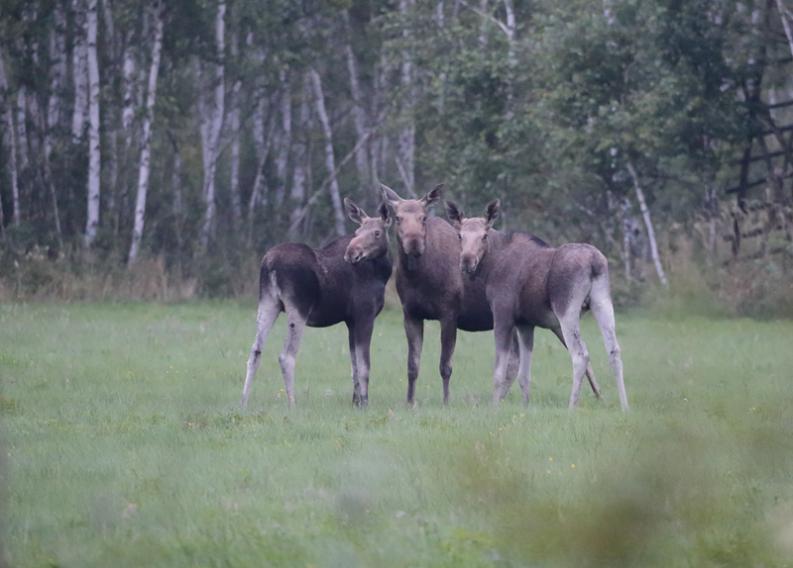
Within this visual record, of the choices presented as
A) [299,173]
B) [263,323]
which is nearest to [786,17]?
[299,173]

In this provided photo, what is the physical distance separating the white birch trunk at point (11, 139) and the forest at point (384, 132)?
0.08 m

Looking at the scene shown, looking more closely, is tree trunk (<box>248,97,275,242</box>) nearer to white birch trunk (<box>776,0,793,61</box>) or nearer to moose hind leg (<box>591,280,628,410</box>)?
white birch trunk (<box>776,0,793,61</box>)

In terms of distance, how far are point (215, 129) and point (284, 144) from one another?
486cm

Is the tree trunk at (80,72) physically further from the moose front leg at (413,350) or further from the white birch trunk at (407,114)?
the moose front leg at (413,350)

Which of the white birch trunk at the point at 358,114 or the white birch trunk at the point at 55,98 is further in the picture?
the white birch trunk at the point at 358,114

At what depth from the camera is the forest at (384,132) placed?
91.6 ft

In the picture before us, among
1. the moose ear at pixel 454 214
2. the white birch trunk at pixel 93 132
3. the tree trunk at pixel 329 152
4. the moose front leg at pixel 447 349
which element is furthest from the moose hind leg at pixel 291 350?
the tree trunk at pixel 329 152

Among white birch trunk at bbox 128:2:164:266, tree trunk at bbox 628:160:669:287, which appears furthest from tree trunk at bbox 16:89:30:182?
tree trunk at bbox 628:160:669:287

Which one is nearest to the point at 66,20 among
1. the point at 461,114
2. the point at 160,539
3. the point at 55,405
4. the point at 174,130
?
the point at 174,130

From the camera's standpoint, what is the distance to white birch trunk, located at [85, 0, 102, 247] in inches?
1246

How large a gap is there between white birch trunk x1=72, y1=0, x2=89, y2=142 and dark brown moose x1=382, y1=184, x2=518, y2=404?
19326 millimetres

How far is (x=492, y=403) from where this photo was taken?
46.7ft

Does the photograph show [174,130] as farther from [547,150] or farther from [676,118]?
[676,118]

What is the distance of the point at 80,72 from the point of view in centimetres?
3400
